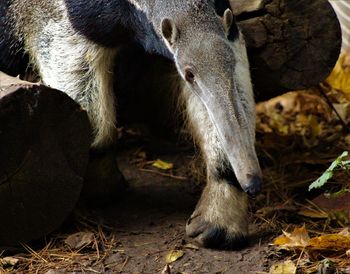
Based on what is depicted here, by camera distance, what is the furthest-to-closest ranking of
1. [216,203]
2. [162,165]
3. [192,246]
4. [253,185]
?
[162,165], [216,203], [192,246], [253,185]

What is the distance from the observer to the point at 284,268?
13.4ft

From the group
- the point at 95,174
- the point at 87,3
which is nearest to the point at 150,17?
the point at 87,3

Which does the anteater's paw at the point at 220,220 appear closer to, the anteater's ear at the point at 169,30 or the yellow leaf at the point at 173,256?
the yellow leaf at the point at 173,256

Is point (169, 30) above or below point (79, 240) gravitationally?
above

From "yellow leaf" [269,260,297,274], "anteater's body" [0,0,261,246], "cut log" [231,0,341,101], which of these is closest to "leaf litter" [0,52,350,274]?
"yellow leaf" [269,260,297,274]

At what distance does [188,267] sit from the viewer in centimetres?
437

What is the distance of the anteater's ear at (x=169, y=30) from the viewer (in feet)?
13.9

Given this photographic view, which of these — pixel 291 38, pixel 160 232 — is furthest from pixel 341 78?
pixel 160 232

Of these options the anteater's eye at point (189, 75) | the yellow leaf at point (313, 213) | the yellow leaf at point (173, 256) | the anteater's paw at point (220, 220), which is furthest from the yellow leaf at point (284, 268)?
the anteater's eye at point (189, 75)

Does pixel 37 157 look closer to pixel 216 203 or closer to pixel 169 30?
pixel 169 30

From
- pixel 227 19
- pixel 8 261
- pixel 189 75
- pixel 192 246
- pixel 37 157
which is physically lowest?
pixel 192 246

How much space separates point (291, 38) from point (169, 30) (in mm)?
1305

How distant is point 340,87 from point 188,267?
10.2 ft

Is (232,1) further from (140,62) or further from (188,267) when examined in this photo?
(188,267)
